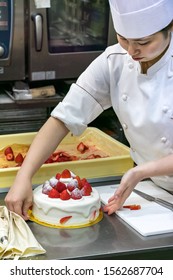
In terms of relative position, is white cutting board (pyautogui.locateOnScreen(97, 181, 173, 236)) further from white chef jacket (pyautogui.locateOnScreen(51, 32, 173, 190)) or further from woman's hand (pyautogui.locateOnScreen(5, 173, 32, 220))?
woman's hand (pyautogui.locateOnScreen(5, 173, 32, 220))

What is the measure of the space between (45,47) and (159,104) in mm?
962

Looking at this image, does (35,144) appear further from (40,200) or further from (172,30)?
(172,30)

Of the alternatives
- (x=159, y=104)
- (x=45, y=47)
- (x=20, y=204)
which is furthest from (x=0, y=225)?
(x=45, y=47)

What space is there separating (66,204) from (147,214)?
25 cm

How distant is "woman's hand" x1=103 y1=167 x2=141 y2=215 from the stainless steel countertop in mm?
64

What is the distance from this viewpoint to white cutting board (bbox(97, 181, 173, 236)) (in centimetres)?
157

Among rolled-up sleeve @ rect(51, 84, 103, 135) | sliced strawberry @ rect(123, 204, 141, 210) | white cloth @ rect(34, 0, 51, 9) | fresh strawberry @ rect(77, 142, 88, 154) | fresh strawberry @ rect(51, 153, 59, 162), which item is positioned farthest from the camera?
white cloth @ rect(34, 0, 51, 9)

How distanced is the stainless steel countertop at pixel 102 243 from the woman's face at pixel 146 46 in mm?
A: 474

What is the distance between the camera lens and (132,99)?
69.5 inches

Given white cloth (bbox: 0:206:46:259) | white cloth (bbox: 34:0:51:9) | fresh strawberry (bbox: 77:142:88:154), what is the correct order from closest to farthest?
white cloth (bbox: 0:206:46:259), fresh strawberry (bbox: 77:142:88:154), white cloth (bbox: 34:0:51:9)

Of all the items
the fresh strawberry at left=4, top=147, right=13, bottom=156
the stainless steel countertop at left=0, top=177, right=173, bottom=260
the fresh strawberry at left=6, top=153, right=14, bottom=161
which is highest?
the stainless steel countertop at left=0, top=177, right=173, bottom=260

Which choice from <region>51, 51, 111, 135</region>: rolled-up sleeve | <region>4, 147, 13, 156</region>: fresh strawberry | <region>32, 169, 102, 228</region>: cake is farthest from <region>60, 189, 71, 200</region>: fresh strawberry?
<region>4, 147, 13, 156</region>: fresh strawberry

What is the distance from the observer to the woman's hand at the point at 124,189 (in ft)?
5.28

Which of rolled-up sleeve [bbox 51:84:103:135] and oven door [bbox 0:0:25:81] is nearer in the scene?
rolled-up sleeve [bbox 51:84:103:135]
